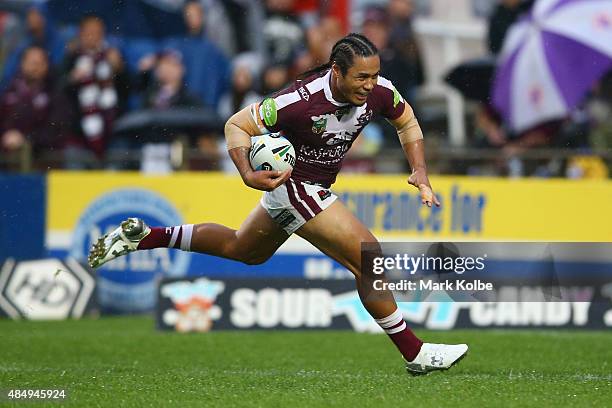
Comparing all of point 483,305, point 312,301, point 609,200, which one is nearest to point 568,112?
point 609,200

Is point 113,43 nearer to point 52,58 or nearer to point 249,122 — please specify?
point 52,58

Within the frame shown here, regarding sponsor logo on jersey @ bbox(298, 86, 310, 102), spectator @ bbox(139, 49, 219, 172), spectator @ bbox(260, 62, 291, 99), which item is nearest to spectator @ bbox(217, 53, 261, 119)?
spectator @ bbox(260, 62, 291, 99)

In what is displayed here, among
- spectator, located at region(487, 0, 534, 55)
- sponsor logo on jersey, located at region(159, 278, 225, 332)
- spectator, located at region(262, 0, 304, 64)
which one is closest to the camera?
sponsor logo on jersey, located at region(159, 278, 225, 332)

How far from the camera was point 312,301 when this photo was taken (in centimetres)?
1191

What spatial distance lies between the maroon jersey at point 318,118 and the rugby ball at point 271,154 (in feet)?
0.40

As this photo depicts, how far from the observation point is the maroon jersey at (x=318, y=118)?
7688 mm

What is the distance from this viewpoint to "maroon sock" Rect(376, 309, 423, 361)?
7809mm

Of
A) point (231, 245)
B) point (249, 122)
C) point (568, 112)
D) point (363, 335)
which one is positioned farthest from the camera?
point (568, 112)

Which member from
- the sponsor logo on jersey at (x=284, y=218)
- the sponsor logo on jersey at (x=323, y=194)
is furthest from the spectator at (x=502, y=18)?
the sponsor logo on jersey at (x=284, y=218)

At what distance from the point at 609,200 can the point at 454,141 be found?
6.87 ft

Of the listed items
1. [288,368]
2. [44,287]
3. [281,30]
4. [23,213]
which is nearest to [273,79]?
[281,30]

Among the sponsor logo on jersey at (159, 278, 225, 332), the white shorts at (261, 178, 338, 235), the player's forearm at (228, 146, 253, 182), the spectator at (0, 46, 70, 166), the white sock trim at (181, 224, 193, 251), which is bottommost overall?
the sponsor logo on jersey at (159, 278, 225, 332)

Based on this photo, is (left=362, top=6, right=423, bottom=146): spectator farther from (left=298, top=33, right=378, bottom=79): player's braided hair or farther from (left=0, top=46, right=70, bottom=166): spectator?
(left=298, top=33, right=378, bottom=79): player's braided hair

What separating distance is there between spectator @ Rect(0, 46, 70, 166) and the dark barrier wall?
51cm
